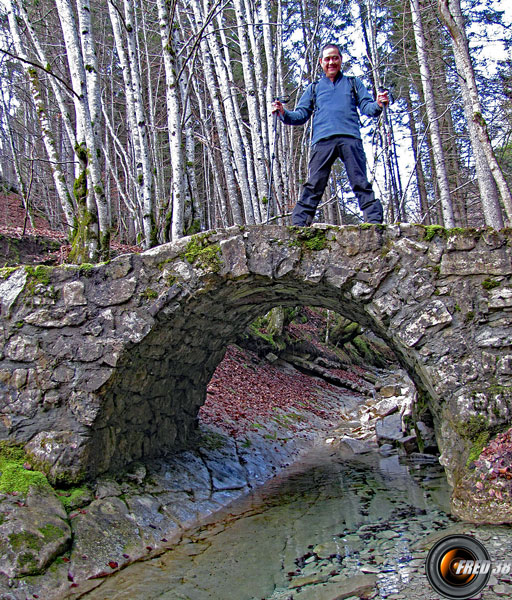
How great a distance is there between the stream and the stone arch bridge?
0.79m

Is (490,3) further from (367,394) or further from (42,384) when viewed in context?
(42,384)

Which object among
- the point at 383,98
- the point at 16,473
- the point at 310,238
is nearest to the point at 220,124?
the point at 383,98

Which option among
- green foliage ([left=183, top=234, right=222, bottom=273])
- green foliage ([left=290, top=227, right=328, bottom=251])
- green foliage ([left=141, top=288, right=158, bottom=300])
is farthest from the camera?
green foliage ([left=141, top=288, right=158, bottom=300])

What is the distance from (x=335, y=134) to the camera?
15.8 feet

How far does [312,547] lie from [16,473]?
2.76 m

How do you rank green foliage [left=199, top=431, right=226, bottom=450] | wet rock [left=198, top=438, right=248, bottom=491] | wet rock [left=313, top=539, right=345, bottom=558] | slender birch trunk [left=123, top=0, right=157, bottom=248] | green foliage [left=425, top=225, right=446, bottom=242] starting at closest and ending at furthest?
1. wet rock [left=313, top=539, right=345, bottom=558]
2. green foliage [left=425, top=225, right=446, bottom=242]
3. wet rock [left=198, top=438, right=248, bottom=491]
4. green foliage [left=199, top=431, right=226, bottom=450]
5. slender birch trunk [left=123, top=0, right=157, bottom=248]

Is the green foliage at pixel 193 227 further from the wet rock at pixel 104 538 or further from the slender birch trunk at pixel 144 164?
the wet rock at pixel 104 538

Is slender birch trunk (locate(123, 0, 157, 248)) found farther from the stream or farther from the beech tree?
the stream

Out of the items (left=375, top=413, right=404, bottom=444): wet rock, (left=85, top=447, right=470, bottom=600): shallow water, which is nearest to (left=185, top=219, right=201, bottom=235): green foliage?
(left=85, top=447, right=470, bottom=600): shallow water

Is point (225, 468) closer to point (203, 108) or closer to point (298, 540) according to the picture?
point (298, 540)

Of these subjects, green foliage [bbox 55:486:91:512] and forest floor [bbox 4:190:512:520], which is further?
forest floor [bbox 4:190:512:520]

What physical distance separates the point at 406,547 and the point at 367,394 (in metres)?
10.1

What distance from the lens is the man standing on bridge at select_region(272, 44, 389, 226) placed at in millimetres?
4742

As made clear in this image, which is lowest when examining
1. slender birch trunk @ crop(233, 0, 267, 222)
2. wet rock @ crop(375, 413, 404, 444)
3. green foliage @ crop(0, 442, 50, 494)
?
wet rock @ crop(375, 413, 404, 444)
